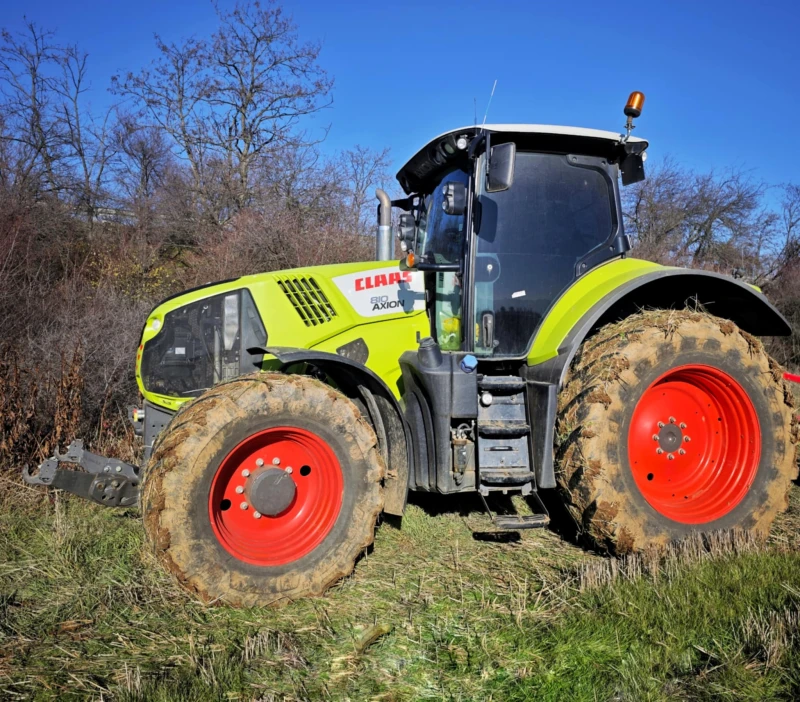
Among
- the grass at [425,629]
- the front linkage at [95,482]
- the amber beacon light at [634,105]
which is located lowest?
the grass at [425,629]

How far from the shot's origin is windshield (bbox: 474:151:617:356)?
421cm

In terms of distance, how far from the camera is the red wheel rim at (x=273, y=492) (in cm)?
354

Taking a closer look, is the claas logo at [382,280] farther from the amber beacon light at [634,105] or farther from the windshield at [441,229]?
the amber beacon light at [634,105]

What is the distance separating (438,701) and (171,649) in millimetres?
1176

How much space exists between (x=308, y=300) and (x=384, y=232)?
107 cm

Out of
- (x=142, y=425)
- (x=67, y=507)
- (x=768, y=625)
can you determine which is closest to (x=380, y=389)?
(x=142, y=425)

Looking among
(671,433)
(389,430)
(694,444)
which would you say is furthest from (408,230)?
(694,444)

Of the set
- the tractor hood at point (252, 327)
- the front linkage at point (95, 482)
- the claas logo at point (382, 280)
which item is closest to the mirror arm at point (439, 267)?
the claas logo at point (382, 280)

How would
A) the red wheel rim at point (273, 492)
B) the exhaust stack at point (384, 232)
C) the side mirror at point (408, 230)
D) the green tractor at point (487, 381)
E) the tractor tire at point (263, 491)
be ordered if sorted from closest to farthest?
the tractor tire at point (263, 491), the red wheel rim at point (273, 492), the green tractor at point (487, 381), the exhaust stack at point (384, 232), the side mirror at point (408, 230)

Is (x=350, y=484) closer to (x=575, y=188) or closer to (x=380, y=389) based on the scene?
(x=380, y=389)

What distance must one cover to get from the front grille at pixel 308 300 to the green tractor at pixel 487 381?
1 cm

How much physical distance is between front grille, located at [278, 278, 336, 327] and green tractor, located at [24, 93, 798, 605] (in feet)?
0.05

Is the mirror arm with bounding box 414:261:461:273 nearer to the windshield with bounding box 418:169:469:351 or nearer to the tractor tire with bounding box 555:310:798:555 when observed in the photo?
the windshield with bounding box 418:169:469:351

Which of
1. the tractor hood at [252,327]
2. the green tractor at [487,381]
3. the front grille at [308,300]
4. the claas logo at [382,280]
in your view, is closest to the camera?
the green tractor at [487,381]
